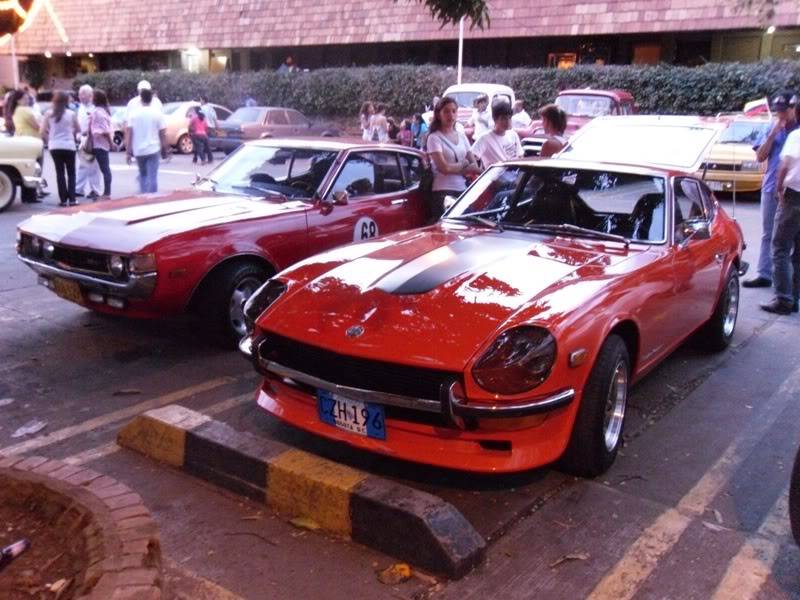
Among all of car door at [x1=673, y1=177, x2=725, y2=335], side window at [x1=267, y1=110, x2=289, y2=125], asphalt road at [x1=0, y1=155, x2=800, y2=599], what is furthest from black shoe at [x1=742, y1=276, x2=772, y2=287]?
side window at [x1=267, y1=110, x2=289, y2=125]

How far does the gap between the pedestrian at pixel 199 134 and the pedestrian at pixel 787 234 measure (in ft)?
54.1

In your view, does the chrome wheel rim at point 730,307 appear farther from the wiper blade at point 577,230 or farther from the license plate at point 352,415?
the license plate at point 352,415

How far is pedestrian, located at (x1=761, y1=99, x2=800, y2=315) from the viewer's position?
22.4ft

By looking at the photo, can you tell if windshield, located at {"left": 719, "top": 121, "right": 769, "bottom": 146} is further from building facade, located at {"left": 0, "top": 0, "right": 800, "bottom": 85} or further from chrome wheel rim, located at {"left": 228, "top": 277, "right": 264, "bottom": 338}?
chrome wheel rim, located at {"left": 228, "top": 277, "right": 264, "bottom": 338}

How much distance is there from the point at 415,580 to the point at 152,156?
936cm

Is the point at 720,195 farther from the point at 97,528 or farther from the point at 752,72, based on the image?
the point at 97,528

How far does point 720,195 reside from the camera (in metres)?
16.0

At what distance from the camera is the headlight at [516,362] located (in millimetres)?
3453

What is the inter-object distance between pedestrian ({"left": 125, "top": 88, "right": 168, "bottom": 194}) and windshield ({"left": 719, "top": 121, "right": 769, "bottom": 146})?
34.3 ft

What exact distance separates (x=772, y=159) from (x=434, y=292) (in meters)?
5.53

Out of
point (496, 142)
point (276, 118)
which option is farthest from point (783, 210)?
point (276, 118)

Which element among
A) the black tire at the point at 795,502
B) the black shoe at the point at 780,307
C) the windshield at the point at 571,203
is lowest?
the black shoe at the point at 780,307

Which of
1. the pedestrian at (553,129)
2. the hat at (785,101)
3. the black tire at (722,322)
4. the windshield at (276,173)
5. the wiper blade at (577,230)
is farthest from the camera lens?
the pedestrian at (553,129)

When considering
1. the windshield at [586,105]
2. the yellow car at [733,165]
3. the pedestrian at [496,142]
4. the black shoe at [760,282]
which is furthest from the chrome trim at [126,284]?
the windshield at [586,105]
